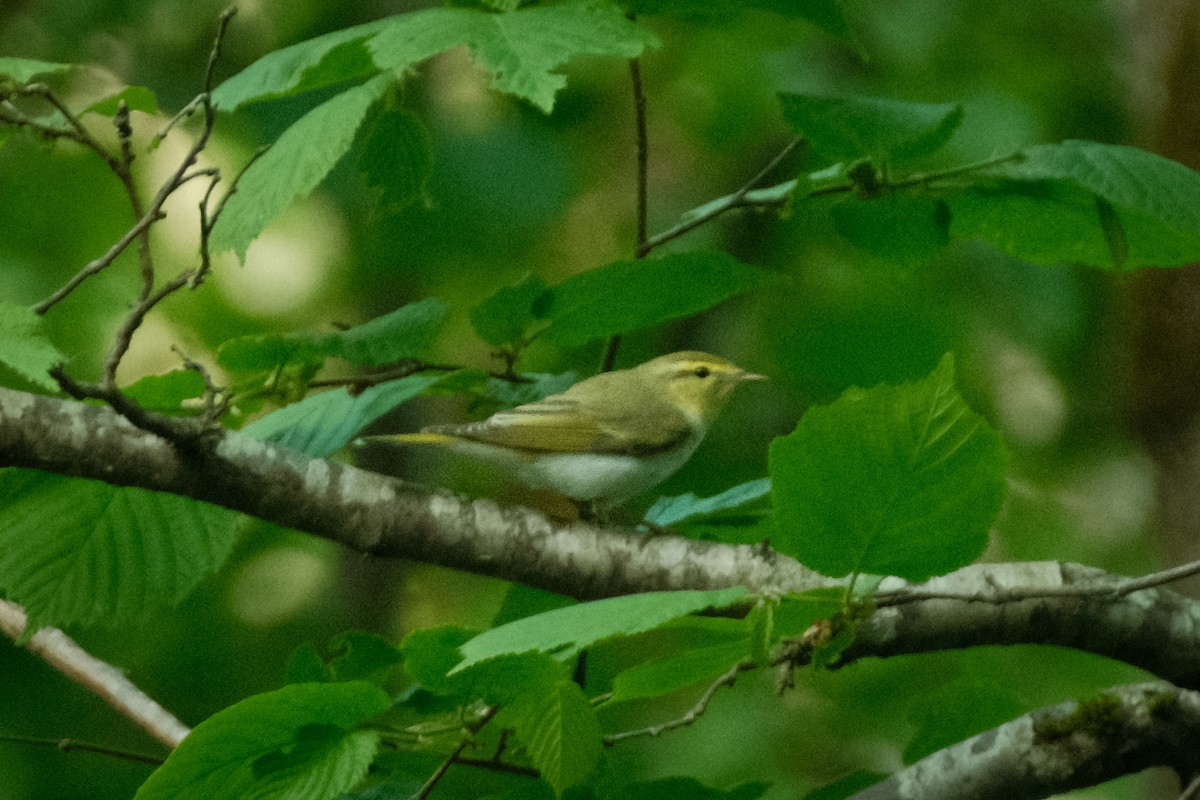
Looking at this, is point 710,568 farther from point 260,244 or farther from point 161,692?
point 260,244

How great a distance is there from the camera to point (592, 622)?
2.79ft

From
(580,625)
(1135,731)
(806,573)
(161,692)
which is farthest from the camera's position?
(161,692)

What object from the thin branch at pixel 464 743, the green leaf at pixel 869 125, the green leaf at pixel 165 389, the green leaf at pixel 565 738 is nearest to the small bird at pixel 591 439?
the green leaf at pixel 165 389

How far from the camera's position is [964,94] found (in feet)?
13.7

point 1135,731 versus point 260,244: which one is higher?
point 1135,731

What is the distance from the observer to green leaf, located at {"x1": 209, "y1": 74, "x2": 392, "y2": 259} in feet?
4.34

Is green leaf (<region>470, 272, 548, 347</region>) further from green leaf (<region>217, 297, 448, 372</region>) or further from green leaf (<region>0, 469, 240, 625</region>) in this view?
green leaf (<region>0, 469, 240, 625</region>)

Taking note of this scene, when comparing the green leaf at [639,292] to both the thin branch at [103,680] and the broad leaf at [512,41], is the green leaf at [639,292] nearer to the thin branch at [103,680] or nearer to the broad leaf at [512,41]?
the broad leaf at [512,41]

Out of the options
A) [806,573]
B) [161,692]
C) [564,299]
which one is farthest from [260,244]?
[806,573]

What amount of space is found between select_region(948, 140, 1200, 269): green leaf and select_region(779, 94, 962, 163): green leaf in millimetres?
118

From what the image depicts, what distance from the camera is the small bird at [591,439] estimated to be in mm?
2268

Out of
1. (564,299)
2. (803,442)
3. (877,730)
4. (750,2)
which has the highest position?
(750,2)

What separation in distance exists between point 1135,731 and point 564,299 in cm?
84

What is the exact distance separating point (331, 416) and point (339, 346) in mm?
92
